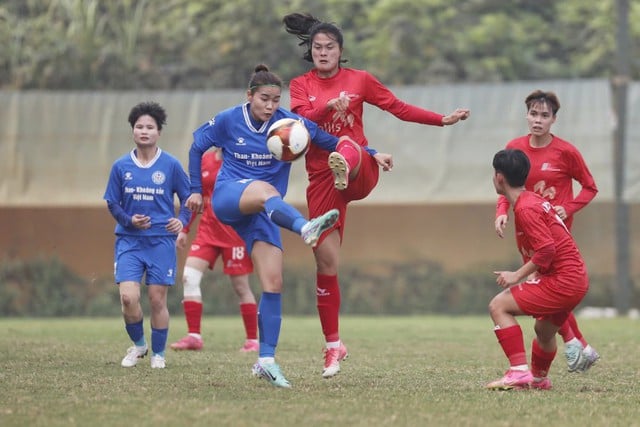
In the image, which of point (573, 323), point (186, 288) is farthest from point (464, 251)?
point (573, 323)

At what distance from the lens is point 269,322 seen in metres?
7.32

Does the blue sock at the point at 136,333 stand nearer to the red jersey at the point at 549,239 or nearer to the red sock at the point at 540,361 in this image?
the red sock at the point at 540,361

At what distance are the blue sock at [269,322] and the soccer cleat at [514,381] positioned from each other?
130 cm

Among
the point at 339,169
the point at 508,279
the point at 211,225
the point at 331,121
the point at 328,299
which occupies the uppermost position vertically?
the point at 331,121

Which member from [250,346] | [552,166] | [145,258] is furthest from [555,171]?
[250,346]

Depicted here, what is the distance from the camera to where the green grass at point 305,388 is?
6004 millimetres

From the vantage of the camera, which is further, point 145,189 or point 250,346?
point 250,346

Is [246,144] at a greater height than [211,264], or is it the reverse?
[246,144]

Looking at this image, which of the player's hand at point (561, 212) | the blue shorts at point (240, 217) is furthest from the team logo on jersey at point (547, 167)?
the blue shorts at point (240, 217)

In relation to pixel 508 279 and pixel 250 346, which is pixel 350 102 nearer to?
pixel 508 279

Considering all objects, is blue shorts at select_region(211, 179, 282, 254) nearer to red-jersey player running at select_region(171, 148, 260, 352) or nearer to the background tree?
red-jersey player running at select_region(171, 148, 260, 352)

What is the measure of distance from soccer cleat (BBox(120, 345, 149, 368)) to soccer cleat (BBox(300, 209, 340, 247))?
2.35 m

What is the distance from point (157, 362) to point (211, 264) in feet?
9.55

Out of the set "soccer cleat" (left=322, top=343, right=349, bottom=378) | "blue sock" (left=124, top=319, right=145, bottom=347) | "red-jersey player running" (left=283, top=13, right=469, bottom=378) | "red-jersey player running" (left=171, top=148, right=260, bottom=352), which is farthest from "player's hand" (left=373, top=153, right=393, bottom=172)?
"red-jersey player running" (left=171, top=148, right=260, bottom=352)
